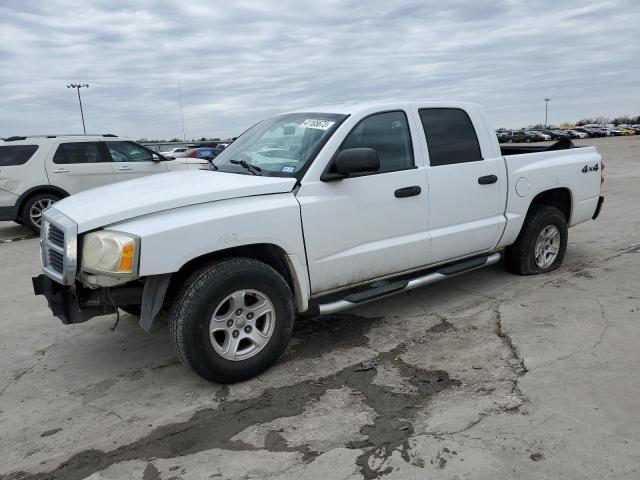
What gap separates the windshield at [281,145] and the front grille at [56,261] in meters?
1.46

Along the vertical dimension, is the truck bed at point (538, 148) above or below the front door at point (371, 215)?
above

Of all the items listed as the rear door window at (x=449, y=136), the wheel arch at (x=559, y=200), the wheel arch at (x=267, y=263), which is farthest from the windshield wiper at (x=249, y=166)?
the wheel arch at (x=559, y=200)

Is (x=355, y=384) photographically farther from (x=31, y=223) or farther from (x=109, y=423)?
(x=31, y=223)

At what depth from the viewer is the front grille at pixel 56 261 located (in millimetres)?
3467

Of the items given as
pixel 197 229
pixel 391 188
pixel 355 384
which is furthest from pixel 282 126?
pixel 355 384

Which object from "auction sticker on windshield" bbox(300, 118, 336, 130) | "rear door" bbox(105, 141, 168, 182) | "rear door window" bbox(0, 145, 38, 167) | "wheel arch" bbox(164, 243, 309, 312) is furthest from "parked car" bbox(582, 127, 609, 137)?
"wheel arch" bbox(164, 243, 309, 312)

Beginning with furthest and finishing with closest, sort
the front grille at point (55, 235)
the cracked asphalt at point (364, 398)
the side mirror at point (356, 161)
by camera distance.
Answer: the side mirror at point (356, 161)
the front grille at point (55, 235)
the cracked asphalt at point (364, 398)

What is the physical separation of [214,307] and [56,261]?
1.11 m

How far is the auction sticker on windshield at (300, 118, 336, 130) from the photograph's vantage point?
420cm

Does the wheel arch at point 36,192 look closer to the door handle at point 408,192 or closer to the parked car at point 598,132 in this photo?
the door handle at point 408,192

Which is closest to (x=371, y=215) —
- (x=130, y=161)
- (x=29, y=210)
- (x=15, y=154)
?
(x=29, y=210)

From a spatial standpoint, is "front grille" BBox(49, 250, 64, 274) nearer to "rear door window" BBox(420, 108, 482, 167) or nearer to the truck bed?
"rear door window" BBox(420, 108, 482, 167)

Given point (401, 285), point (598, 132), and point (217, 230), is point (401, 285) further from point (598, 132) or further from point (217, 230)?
point (598, 132)

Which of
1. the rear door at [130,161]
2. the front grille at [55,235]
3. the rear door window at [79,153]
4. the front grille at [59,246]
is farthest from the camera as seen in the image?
the rear door at [130,161]
